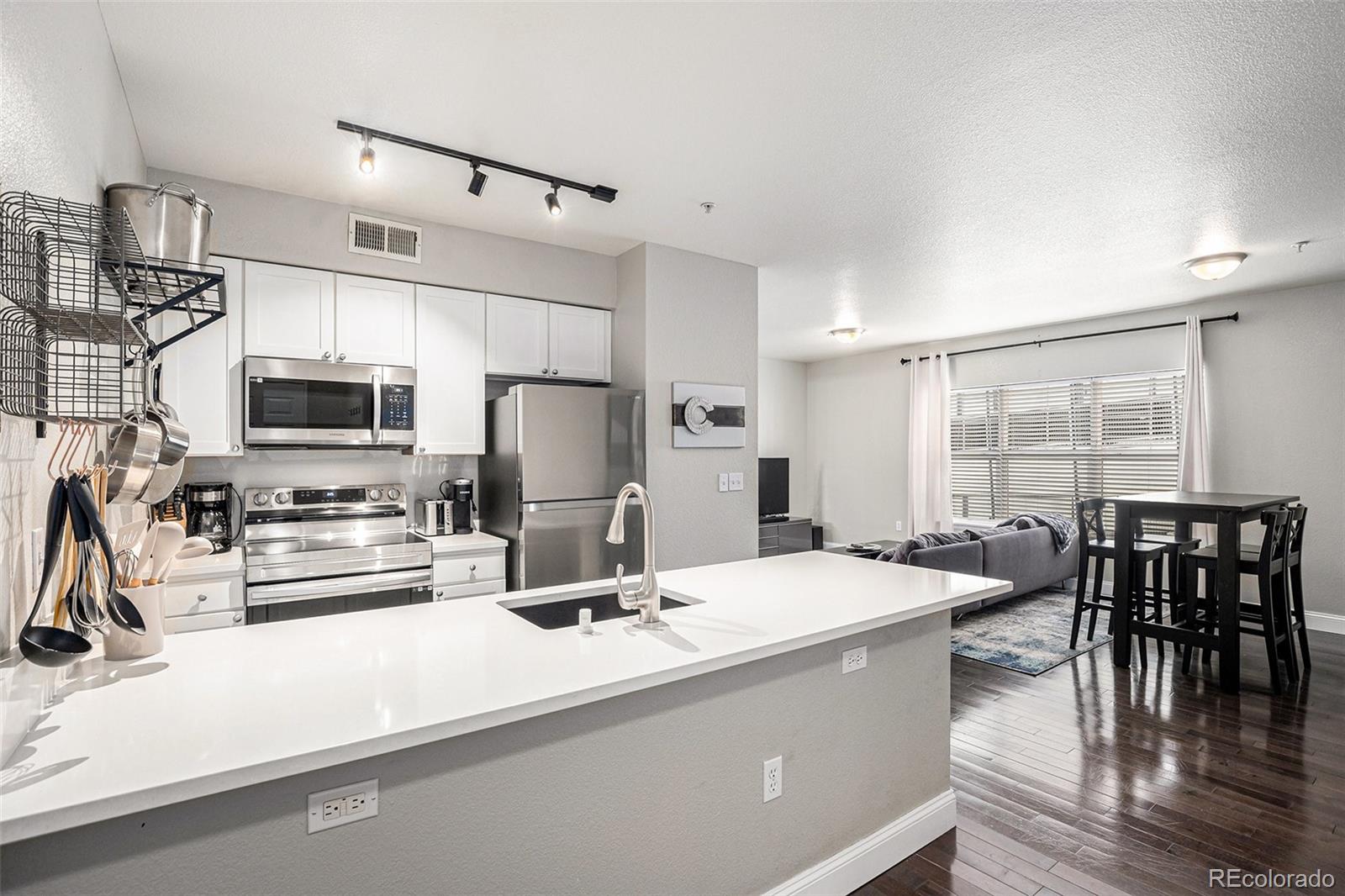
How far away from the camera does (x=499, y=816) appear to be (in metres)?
1.35

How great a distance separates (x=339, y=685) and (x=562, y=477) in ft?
7.41

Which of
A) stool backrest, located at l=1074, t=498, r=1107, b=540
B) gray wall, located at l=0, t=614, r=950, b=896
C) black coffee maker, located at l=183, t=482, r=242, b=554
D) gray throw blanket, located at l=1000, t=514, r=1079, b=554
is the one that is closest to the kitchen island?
gray wall, located at l=0, t=614, r=950, b=896

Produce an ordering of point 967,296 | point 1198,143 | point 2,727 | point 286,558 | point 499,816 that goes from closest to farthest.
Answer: point 2,727
point 499,816
point 1198,143
point 286,558
point 967,296

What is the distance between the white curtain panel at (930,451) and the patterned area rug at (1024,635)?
164 centimetres

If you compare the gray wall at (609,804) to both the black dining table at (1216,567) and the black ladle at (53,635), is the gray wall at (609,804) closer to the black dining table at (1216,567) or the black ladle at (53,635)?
the black ladle at (53,635)

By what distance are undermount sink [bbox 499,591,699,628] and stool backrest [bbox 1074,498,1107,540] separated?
3794 mm

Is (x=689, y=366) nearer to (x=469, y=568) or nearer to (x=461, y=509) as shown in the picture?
(x=461, y=509)

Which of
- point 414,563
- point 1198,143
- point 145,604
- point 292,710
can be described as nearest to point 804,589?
point 292,710

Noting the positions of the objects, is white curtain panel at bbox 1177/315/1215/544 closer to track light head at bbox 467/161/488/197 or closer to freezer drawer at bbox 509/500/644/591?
freezer drawer at bbox 509/500/644/591

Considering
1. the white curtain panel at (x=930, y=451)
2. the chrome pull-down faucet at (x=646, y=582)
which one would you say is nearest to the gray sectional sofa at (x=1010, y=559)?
the white curtain panel at (x=930, y=451)

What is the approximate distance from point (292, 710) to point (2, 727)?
14.8 inches

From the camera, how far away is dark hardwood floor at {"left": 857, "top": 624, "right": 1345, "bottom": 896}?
2084 mm

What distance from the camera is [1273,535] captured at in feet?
12.0

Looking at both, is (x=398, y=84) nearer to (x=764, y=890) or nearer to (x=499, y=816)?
(x=499, y=816)
